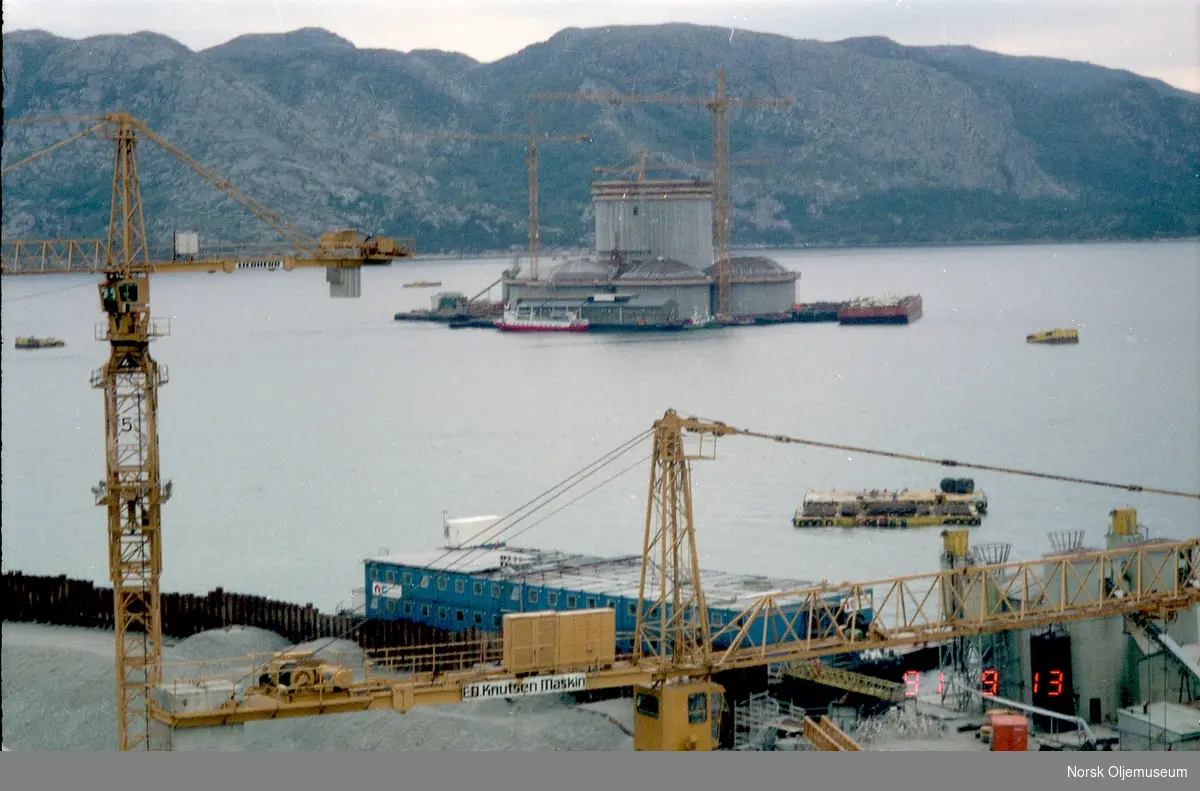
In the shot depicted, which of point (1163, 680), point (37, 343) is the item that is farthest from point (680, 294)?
point (1163, 680)

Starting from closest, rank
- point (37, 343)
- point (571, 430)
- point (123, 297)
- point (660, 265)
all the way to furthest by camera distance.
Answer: point (123, 297) < point (571, 430) < point (37, 343) < point (660, 265)

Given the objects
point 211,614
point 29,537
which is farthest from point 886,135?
point 211,614

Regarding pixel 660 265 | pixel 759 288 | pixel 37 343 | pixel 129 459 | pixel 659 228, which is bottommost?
pixel 129 459

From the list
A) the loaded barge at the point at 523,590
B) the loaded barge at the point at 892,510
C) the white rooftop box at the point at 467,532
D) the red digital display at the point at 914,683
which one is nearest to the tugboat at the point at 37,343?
the loaded barge at the point at 892,510

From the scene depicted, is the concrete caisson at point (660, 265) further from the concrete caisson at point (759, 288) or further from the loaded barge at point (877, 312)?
the loaded barge at point (877, 312)

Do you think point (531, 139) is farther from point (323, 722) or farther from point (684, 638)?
point (323, 722)

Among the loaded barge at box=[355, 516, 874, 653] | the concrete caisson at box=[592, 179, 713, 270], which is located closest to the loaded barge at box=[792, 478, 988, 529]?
the loaded barge at box=[355, 516, 874, 653]
